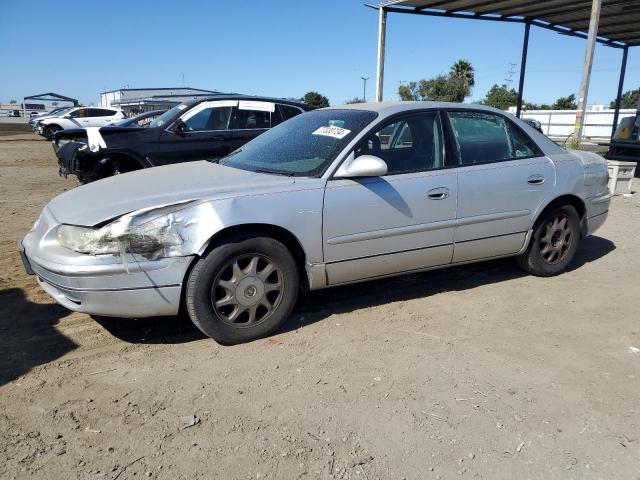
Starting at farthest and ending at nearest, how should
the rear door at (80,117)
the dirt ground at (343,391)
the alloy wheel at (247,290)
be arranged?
the rear door at (80,117), the alloy wheel at (247,290), the dirt ground at (343,391)

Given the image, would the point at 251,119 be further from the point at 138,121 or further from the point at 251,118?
the point at 138,121

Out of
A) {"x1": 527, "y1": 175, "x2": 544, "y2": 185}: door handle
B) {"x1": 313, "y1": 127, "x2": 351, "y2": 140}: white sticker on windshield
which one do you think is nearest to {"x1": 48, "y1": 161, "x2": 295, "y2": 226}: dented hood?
{"x1": 313, "y1": 127, "x2": 351, "y2": 140}: white sticker on windshield

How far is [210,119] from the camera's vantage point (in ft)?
25.8

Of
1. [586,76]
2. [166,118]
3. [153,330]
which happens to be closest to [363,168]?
[153,330]

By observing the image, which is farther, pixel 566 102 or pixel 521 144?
pixel 566 102

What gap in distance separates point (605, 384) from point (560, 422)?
1.98ft

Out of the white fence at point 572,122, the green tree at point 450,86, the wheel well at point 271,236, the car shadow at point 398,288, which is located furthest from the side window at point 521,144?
the green tree at point 450,86

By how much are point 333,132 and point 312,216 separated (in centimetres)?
84

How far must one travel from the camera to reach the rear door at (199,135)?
7.54 m

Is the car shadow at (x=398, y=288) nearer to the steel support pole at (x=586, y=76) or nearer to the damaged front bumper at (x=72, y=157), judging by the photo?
the damaged front bumper at (x=72, y=157)

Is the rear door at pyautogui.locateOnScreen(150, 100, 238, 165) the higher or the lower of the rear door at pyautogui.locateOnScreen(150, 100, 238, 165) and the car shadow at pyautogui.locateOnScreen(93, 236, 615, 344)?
the higher

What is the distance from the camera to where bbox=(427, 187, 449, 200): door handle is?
3.94m

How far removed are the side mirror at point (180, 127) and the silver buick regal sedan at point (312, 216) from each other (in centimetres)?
347

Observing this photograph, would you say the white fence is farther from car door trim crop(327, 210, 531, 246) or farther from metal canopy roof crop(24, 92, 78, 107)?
metal canopy roof crop(24, 92, 78, 107)
